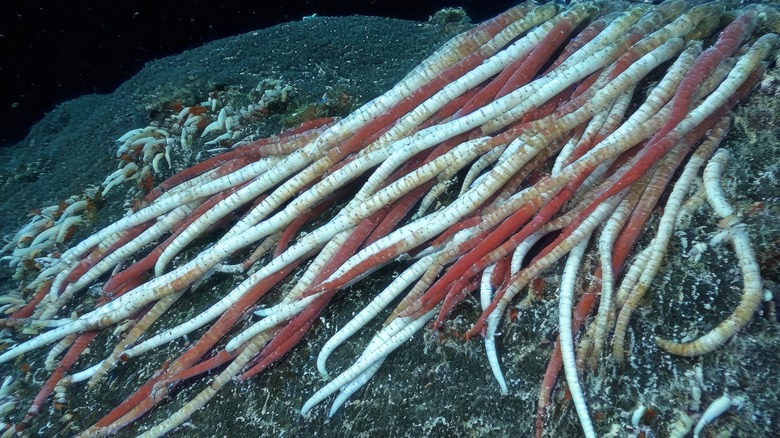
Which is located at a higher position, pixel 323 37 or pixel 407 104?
pixel 323 37

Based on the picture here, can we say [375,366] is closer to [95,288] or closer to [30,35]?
[95,288]

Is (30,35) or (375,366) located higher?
(30,35)

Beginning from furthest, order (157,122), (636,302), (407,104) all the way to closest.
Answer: (157,122), (407,104), (636,302)

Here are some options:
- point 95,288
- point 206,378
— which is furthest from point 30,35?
point 206,378

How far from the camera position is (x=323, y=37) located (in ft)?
15.0

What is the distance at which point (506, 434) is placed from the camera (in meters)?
1.58

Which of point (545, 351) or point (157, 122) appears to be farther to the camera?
point (157, 122)

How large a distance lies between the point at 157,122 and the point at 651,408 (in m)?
4.31

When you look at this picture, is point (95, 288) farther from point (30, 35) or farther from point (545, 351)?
point (30, 35)

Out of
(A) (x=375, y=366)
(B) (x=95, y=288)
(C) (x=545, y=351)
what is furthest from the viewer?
(B) (x=95, y=288)

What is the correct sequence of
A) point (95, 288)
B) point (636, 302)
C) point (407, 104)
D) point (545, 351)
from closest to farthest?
point (636, 302) < point (545, 351) < point (407, 104) < point (95, 288)

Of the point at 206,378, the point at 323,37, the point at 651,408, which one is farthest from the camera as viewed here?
the point at 323,37

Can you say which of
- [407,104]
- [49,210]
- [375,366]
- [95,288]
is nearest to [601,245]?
[375,366]

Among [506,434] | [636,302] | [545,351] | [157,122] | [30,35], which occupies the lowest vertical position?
[506,434]
